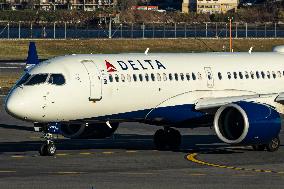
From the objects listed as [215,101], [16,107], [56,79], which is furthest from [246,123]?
[16,107]

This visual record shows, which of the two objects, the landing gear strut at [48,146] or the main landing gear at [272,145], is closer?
the landing gear strut at [48,146]

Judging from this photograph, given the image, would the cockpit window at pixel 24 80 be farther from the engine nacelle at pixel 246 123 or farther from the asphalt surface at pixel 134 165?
the engine nacelle at pixel 246 123

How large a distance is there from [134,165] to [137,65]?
5984 millimetres

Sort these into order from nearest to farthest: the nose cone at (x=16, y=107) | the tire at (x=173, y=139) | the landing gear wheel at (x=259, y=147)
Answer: the nose cone at (x=16, y=107) < the landing gear wheel at (x=259, y=147) < the tire at (x=173, y=139)

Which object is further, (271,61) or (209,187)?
(271,61)

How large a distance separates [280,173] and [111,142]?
14758 millimetres

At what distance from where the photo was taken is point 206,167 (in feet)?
154

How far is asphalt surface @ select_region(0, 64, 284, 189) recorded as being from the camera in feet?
137

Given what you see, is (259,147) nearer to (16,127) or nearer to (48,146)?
(48,146)

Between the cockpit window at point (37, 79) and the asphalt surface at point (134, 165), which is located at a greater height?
the cockpit window at point (37, 79)

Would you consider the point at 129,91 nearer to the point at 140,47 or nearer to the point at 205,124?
the point at 205,124

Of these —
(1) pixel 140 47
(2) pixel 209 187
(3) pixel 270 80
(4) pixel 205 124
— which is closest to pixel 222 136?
(4) pixel 205 124

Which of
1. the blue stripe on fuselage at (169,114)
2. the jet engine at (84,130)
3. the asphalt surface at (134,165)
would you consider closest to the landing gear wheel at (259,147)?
the asphalt surface at (134,165)

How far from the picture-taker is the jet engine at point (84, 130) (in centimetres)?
5338
